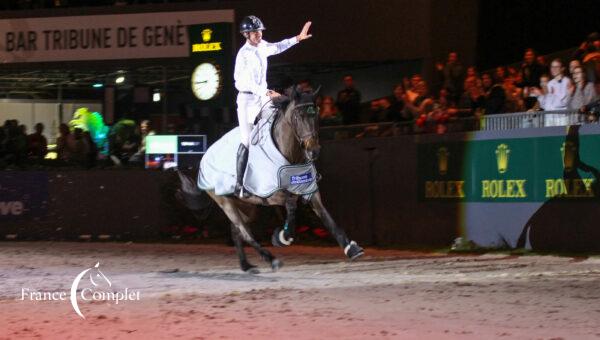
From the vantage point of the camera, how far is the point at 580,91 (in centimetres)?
1493

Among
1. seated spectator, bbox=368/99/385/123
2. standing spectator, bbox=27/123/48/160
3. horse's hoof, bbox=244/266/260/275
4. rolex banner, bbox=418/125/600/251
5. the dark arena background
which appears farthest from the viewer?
standing spectator, bbox=27/123/48/160

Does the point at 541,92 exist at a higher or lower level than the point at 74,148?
higher

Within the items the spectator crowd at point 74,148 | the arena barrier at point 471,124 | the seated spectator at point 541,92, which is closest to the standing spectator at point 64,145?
the spectator crowd at point 74,148

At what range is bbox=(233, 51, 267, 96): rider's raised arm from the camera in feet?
43.3

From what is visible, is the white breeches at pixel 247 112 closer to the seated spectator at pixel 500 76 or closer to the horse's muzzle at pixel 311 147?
the horse's muzzle at pixel 311 147

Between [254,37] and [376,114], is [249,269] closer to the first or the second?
[254,37]

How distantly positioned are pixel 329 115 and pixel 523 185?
5.59 m

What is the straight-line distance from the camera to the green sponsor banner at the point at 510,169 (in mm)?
14594

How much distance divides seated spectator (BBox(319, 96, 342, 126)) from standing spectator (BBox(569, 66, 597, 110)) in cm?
594

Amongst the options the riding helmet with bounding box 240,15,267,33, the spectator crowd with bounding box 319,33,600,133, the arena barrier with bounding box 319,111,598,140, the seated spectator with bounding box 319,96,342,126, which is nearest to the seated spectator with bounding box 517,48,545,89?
the spectator crowd with bounding box 319,33,600,133

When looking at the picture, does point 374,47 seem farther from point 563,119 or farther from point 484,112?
point 563,119

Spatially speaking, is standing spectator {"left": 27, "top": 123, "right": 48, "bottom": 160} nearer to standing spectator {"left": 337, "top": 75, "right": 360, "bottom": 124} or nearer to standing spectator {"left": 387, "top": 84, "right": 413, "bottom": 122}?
standing spectator {"left": 337, "top": 75, "right": 360, "bottom": 124}

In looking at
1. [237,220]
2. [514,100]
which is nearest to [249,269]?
[237,220]

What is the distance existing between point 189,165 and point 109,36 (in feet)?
26.4
